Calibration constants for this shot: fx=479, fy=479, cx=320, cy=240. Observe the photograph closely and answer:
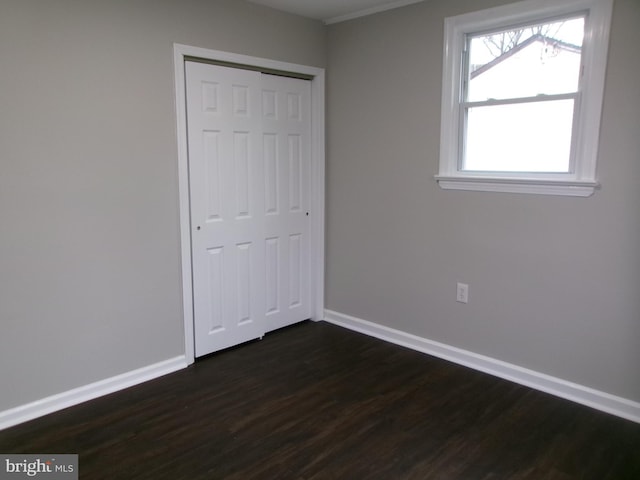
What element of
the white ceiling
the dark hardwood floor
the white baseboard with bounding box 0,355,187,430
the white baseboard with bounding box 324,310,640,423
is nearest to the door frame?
the white baseboard with bounding box 0,355,187,430

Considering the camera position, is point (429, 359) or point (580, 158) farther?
point (429, 359)

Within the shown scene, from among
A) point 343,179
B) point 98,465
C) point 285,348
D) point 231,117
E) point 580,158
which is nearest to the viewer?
point 98,465

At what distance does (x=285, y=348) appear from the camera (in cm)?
347

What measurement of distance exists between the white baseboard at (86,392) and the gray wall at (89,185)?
0.04 meters

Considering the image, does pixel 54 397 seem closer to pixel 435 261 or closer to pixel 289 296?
pixel 289 296

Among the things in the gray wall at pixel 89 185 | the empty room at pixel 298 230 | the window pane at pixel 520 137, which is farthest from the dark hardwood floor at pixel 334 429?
the window pane at pixel 520 137

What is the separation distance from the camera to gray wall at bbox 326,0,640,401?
2508mm

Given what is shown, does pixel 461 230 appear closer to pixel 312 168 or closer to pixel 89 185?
pixel 312 168

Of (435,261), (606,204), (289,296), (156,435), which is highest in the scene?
(606,204)

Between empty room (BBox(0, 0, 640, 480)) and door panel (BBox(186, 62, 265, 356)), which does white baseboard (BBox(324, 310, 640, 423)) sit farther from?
door panel (BBox(186, 62, 265, 356))

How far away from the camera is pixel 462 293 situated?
3188 millimetres

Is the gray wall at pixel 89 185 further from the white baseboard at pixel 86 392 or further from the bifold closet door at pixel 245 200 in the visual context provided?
the bifold closet door at pixel 245 200

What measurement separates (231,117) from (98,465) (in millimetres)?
2163

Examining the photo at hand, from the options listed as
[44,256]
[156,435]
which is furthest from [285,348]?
[44,256]
